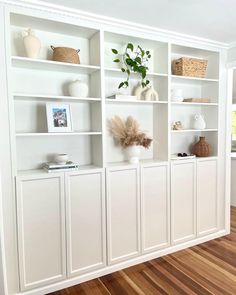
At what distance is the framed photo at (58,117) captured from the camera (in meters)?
2.16

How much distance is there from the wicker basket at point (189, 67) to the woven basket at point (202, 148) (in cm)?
79

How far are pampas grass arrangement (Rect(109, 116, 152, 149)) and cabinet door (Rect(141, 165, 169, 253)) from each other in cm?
28

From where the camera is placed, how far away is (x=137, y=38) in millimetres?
2463

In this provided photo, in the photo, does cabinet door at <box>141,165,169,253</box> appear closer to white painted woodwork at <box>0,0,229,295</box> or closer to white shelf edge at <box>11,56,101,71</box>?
white painted woodwork at <box>0,0,229,295</box>

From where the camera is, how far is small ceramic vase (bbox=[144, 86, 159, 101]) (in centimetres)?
262

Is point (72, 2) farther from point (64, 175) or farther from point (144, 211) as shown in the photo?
point (144, 211)

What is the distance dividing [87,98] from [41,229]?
3.99 ft

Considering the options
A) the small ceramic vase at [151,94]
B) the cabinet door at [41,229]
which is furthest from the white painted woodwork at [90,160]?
the small ceramic vase at [151,94]

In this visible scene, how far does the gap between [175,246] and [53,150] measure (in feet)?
5.79

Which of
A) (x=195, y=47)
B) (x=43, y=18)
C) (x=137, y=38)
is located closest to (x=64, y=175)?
(x=43, y=18)

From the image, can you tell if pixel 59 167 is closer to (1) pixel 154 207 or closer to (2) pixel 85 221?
(2) pixel 85 221

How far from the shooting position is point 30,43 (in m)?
2.01

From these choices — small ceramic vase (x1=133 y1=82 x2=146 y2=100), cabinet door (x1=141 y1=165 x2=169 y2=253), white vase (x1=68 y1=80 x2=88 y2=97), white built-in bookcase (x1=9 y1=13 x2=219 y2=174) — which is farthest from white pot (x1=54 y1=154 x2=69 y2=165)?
small ceramic vase (x1=133 y1=82 x2=146 y2=100)

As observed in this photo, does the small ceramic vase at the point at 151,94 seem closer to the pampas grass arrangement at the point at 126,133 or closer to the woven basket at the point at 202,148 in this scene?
the pampas grass arrangement at the point at 126,133
